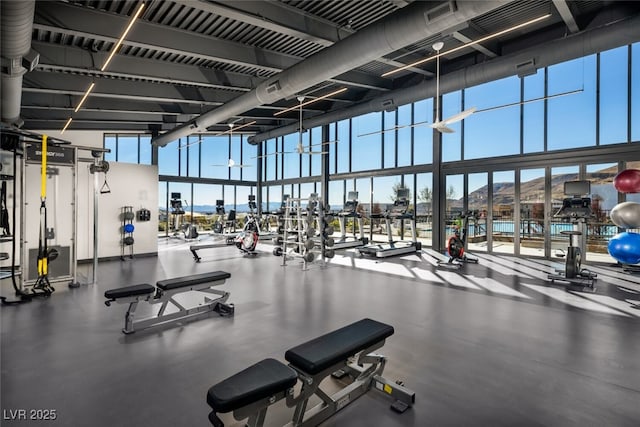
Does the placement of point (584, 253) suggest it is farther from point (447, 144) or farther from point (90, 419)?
point (90, 419)

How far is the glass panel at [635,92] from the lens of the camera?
651cm

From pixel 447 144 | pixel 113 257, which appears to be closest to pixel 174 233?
pixel 113 257

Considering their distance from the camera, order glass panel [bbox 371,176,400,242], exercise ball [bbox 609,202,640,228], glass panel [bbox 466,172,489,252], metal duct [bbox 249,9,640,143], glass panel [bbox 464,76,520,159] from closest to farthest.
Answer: exercise ball [bbox 609,202,640,228], metal duct [bbox 249,9,640,143], glass panel [bbox 464,76,520,159], glass panel [bbox 466,172,489,252], glass panel [bbox 371,176,400,242]

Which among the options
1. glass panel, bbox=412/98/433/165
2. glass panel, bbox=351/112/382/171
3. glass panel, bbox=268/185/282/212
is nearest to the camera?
glass panel, bbox=412/98/433/165

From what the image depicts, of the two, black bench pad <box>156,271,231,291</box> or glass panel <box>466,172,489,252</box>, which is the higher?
glass panel <box>466,172,489,252</box>

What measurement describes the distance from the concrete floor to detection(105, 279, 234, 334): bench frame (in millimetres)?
124

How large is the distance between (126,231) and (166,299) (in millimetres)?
5378

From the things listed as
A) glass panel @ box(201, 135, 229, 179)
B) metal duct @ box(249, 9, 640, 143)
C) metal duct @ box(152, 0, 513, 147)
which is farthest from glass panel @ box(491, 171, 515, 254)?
glass panel @ box(201, 135, 229, 179)

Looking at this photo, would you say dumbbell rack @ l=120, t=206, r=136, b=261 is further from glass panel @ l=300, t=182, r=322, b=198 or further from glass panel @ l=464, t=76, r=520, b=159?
glass panel @ l=464, t=76, r=520, b=159

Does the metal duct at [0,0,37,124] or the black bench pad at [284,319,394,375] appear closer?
the black bench pad at [284,319,394,375]

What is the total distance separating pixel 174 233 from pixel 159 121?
462cm

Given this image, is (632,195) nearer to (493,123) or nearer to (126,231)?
(493,123)

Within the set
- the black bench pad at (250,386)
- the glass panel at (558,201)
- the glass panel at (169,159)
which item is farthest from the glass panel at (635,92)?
the glass panel at (169,159)

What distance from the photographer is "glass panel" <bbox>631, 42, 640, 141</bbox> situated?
6512 mm
